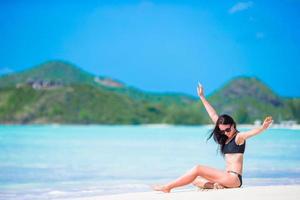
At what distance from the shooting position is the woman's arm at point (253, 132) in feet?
17.2

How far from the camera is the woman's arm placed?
525 cm

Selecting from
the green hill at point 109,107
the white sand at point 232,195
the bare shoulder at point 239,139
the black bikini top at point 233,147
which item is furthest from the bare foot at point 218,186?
the green hill at point 109,107

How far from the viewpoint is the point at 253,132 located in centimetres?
525

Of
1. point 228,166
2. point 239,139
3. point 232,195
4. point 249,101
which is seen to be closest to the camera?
point 232,195

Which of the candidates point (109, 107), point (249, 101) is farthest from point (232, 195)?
point (249, 101)

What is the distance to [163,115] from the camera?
3846 inches

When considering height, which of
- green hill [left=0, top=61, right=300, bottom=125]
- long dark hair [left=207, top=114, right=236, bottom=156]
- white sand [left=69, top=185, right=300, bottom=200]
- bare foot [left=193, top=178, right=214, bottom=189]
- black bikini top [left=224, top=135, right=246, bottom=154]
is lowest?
white sand [left=69, top=185, right=300, bottom=200]

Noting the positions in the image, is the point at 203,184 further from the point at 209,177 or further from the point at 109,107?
the point at 109,107

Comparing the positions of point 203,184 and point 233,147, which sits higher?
point 233,147

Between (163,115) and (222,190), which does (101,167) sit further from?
(163,115)

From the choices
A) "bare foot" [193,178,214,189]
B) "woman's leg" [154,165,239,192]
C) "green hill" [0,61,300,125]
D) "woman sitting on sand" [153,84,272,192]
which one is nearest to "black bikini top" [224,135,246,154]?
"woman sitting on sand" [153,84,272,192]

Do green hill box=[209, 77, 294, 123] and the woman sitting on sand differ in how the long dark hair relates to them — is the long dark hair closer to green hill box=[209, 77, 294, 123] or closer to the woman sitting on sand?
the woman sitting on sand

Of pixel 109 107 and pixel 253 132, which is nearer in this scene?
pixel 253 132

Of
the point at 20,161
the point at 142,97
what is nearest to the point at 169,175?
the point at 20,161
